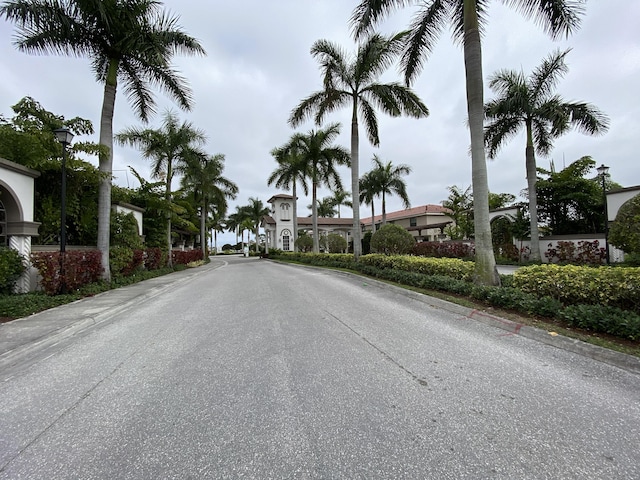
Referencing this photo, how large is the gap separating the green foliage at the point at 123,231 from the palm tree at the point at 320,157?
13.3 m

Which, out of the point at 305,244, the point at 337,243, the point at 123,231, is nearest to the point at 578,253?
the point at 337,243

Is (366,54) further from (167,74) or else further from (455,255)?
(455,255)

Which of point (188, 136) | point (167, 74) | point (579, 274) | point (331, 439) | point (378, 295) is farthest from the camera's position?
point (188, 136)

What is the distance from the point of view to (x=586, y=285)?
5.29 metres

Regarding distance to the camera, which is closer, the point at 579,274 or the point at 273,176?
the point at 579,274

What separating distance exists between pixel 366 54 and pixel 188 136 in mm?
12231

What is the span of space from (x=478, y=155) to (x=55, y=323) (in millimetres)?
10151

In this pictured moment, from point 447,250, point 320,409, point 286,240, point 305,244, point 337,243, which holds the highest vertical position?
point 286,240

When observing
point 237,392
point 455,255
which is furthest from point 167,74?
point 455,255

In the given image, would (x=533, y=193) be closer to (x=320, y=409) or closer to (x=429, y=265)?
(x=429, y=265)

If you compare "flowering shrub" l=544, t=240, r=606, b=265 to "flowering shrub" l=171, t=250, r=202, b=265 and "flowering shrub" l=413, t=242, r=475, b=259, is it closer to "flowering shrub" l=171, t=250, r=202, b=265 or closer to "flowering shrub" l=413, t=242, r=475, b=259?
"flowering shrub" l=413, t=242, r=475, b=259

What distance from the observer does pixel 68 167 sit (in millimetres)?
9656

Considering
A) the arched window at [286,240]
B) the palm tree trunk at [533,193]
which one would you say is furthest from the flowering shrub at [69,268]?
the arched window at [286,240]

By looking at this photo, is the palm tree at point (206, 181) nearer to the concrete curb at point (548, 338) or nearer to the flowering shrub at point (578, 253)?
the concrete curb at point (548, 338)
